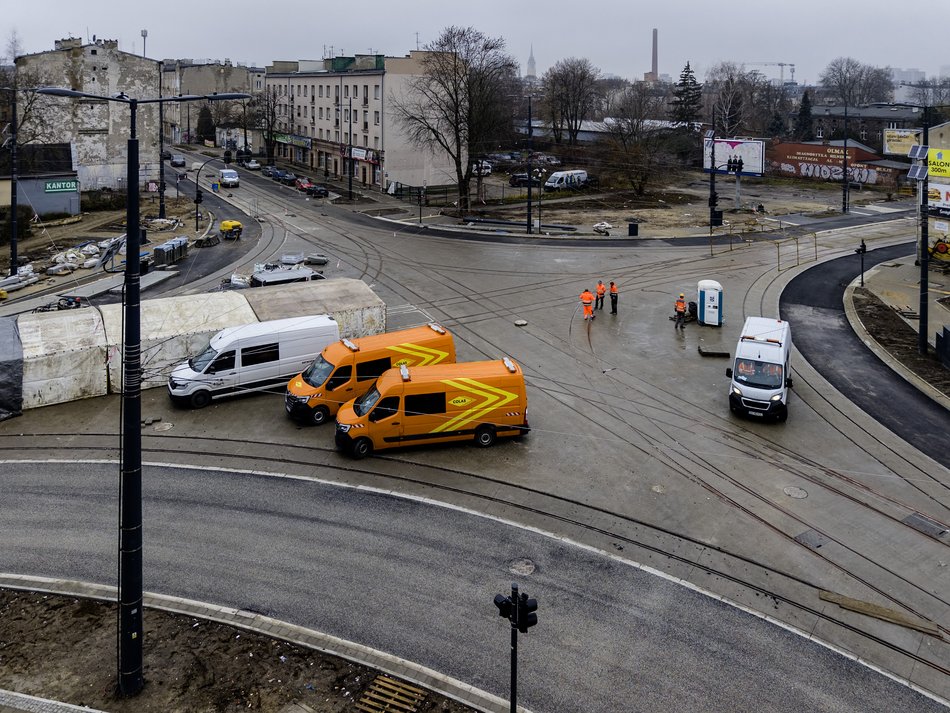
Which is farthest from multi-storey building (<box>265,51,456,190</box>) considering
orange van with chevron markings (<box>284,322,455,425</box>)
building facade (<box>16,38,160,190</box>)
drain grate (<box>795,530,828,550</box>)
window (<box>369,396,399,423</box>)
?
drain grate (<box>795,530,828,550</box>)

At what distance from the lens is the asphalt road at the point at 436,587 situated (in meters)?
10.8

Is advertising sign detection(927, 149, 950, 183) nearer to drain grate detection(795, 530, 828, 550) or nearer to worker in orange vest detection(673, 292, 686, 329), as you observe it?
worker in orange vest detection(673, 292, 686, 329)

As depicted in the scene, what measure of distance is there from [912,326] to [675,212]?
30118mm

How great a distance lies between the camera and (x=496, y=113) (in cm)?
6519

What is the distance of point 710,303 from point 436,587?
61.5 feet

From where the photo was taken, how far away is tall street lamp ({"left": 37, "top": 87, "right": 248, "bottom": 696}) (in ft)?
31.5

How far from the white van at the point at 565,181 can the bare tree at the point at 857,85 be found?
295 feet

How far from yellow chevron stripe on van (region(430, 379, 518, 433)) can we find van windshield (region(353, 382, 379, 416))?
5.03ft

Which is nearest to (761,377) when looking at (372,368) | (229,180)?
(372,368)

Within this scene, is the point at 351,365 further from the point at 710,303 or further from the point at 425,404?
the point at 710,303

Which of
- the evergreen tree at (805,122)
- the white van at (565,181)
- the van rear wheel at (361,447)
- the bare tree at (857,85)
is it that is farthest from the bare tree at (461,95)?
the bare tree at (857,85)

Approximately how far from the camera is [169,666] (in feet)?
36.0

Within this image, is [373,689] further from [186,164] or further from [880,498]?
[186,164]

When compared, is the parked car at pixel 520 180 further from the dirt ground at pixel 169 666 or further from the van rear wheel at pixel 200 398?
the dirt ground at pixel 169 666
